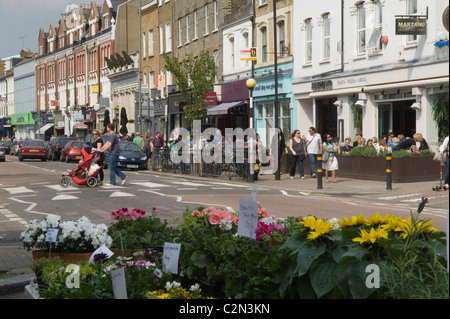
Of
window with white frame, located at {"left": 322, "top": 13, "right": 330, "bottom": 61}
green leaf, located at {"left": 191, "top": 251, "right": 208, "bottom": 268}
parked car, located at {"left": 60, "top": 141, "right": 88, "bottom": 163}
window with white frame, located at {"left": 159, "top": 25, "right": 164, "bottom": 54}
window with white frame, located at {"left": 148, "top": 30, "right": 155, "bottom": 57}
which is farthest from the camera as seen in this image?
window with white frame, located at {"left": 148, "top": 30, "right": 155, "bottom": 57}

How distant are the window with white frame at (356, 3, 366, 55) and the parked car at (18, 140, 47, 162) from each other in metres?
29.0

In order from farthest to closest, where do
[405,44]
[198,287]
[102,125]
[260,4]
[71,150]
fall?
[102,125]
[71,150]
[260,4]
[405,44]
[198,287]

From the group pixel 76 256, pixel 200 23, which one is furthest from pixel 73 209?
pixel 200 23

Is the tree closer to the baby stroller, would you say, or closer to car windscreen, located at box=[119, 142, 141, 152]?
car windscreen, located at box=[119, 142, 141, 152]

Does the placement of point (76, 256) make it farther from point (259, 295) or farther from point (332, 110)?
point (332, 110)

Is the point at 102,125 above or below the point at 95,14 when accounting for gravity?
below

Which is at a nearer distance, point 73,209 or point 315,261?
point 315,261

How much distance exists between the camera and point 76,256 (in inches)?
315

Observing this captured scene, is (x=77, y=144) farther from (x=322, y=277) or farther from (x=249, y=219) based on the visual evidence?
(x=322, y=277)

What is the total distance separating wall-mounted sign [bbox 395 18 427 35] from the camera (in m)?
27.0

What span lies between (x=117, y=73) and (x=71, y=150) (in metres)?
23.5

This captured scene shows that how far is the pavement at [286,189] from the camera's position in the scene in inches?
318

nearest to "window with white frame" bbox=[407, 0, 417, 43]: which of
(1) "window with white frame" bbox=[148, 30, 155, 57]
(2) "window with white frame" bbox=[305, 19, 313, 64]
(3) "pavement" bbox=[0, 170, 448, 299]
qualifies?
(3) "pavement" bbox=[0, 170, 448, 299]

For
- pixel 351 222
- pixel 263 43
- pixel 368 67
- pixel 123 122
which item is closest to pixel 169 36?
pixel 123 122
